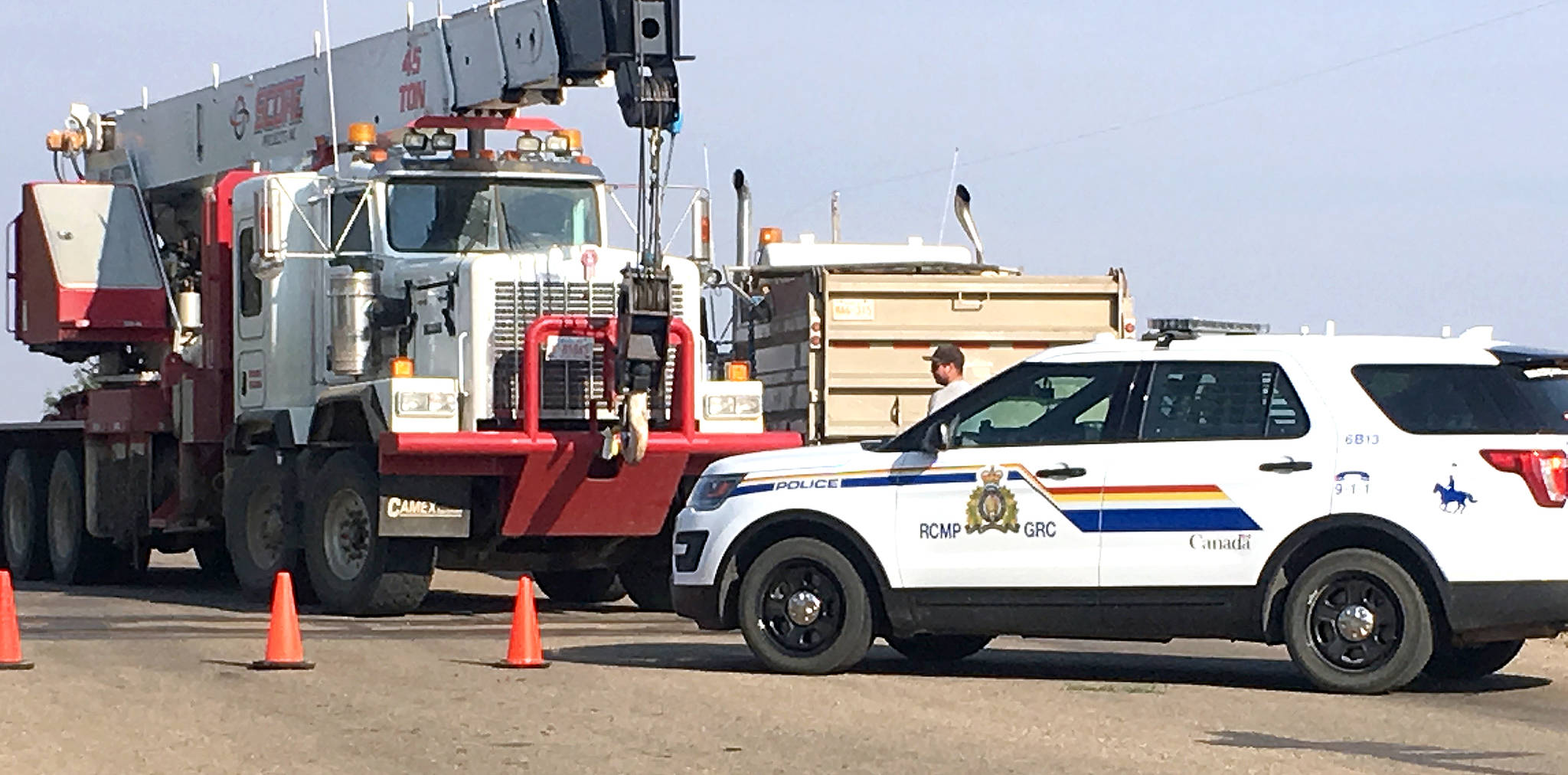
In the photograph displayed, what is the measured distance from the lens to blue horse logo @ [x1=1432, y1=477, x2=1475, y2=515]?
1238 centimetres

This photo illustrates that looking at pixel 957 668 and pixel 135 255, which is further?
pixel 135 255

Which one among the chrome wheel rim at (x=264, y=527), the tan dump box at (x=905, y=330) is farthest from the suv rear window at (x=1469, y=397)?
the chrome wheel rim at (x=264, y=527)

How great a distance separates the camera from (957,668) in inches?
558

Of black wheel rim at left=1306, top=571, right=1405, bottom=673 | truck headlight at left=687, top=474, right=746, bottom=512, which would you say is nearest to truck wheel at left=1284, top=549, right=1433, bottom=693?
black wheel rim at left=1306, top=571, right=1405, bottom=673

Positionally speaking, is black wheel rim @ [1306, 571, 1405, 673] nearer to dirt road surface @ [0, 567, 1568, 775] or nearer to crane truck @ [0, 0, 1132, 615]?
dirt road surface @ [0, 567, 1568, 775]

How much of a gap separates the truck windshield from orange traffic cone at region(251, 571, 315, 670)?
4920 mm

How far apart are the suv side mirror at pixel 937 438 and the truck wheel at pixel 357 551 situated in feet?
17.2

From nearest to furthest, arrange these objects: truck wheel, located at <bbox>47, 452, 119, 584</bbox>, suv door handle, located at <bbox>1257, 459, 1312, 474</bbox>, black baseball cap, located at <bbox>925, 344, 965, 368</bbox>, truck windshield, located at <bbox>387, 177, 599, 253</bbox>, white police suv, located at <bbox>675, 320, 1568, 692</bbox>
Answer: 1. white police suv, located at <bbox>675, 320, 1568, 692</bbox>
2. suv door handle, located at <bbox>1257, 459, 1312, 474</bbox>
3. black baseball cap, located at <bbox>925, 344, 965, 368</bbox>
4. truck windshield, located at <bbox>387, 177, 599, 253</bbox>
5. truck wheel, located at <bbox>47, 452, 119, 584</bbox>

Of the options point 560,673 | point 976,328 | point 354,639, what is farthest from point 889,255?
point 560,673

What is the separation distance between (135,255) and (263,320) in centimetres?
309

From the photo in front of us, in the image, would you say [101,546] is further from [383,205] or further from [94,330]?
[383,205]

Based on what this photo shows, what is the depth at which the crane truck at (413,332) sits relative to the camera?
1753 cm

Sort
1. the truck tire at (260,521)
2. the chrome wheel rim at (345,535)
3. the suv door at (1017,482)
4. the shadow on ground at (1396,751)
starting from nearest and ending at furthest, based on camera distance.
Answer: the shadow on ground at (1396,751)
the suv door at (1017,482)
the chrome wheel rim at (345,535)
the truck tire at (260,521)

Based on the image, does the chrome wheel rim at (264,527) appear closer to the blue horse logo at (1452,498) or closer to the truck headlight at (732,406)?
the truck headlight at (732,406)
